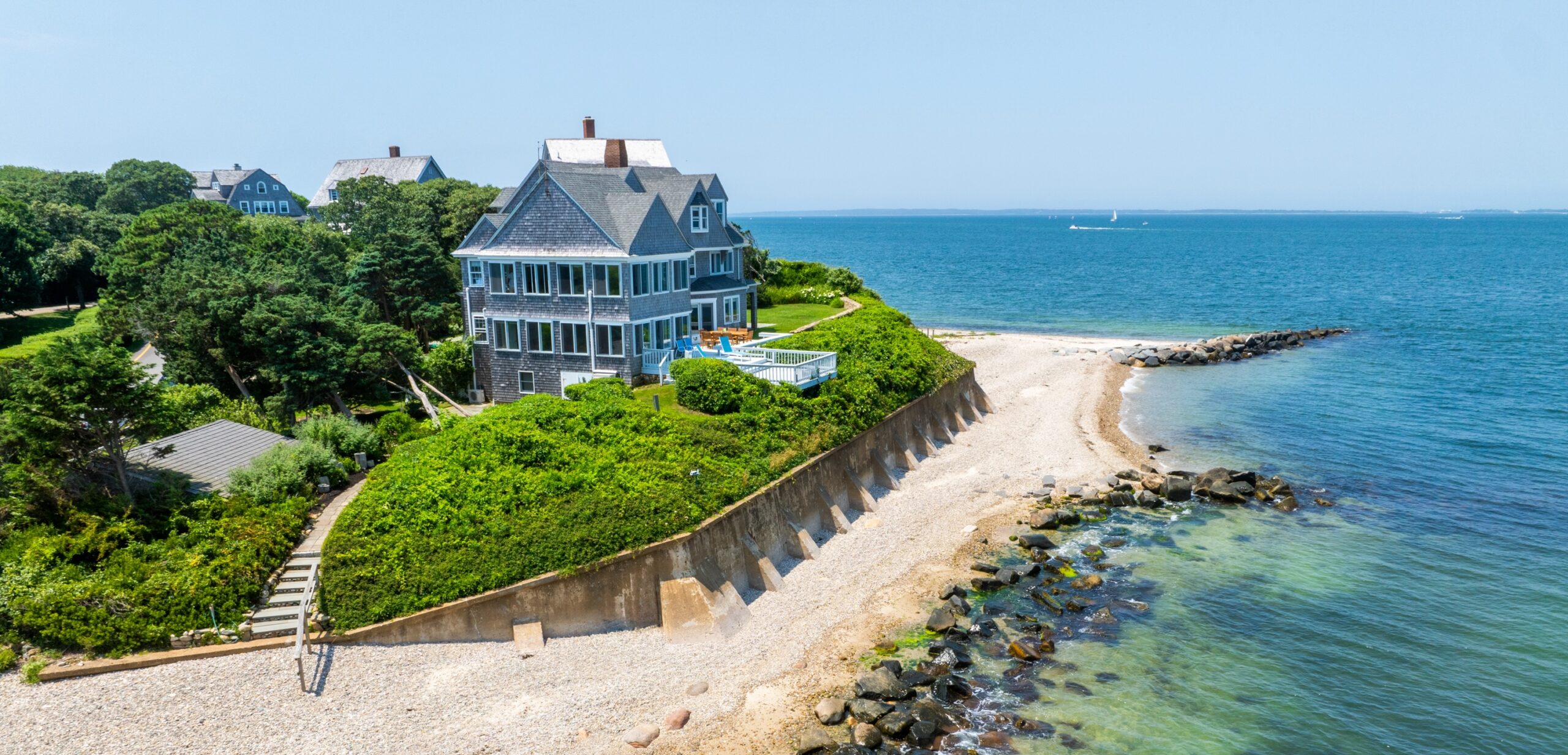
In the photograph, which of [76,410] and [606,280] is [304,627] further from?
[606,280]

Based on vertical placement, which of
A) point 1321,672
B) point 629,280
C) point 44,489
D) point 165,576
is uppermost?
point 629,280

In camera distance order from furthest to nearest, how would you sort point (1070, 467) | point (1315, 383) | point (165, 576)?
1. point (1315, 383)
2. point (1070, 467)
3. point (165, 576)

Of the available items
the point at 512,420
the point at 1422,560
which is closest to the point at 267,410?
the point at 512,420

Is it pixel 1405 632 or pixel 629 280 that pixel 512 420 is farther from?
pixel 1405 632

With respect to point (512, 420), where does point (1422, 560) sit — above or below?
below

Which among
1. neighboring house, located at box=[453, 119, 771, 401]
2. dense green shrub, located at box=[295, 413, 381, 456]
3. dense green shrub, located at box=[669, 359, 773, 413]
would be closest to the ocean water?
dense green shrub, located at box=[669, 359, 773, 413]

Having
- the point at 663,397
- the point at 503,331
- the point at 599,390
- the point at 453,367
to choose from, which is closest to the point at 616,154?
the point at 503,331
